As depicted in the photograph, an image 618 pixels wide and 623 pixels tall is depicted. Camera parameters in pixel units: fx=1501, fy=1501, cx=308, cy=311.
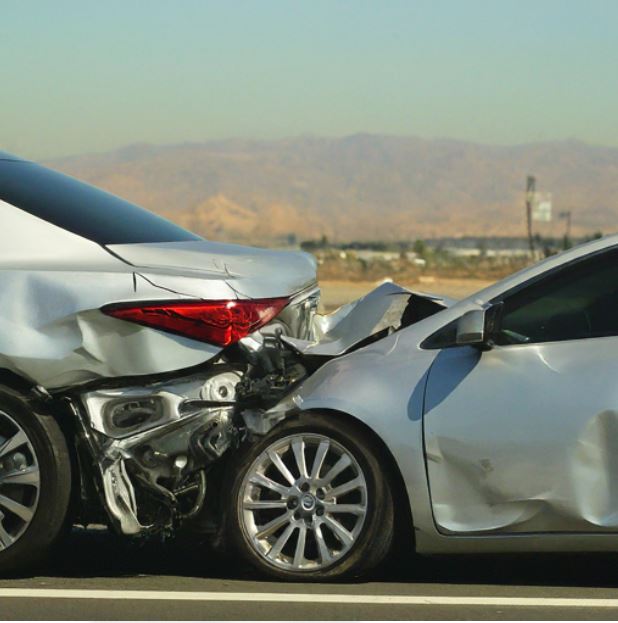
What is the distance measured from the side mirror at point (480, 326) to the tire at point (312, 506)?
0.59m

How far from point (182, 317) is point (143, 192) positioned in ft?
596

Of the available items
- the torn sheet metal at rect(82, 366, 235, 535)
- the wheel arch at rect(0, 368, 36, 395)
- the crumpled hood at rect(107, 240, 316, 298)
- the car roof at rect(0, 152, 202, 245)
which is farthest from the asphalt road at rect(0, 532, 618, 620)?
the car roof at rect(0, 152, 202, 245)

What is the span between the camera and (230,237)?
16275cm

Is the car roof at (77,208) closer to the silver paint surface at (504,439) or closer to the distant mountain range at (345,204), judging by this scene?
the silver paint surface at (504,439)

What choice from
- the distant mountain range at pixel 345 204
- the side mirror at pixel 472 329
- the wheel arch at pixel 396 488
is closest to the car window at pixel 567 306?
the side mirror at pixel 472 329

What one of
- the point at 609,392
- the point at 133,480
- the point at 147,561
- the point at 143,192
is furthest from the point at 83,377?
the point at 143,192

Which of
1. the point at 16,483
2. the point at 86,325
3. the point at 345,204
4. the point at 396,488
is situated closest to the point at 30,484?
the point at 16,483

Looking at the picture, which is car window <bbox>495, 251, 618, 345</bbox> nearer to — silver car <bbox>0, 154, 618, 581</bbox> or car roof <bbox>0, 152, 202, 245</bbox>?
silver car <bbox>0, 154, 618, 581</bbox>

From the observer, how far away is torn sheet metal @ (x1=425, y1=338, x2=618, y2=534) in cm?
596

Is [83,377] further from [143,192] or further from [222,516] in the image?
[143,192]

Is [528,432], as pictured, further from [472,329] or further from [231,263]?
[231,263]

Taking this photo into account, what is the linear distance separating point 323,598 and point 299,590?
0.56 ft

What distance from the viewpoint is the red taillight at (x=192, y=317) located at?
20.4ft

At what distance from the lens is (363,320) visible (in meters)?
6.86
